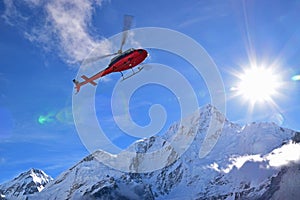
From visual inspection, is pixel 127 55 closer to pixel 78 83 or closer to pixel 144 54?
pixel 144 54

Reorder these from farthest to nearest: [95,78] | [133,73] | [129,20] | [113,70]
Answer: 1. [95,78]
2. [113,70]
3. [133,73]
4. [129,20]

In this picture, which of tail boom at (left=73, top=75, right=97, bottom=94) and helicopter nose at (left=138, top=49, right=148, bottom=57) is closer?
Answer: helicopter nose at (left=138, top=49, right=148, bottom=57)

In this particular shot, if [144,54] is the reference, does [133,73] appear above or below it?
below

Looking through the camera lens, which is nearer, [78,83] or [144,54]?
[144,54]

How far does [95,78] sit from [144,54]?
15185mm

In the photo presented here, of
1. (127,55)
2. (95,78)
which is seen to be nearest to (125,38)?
(127,55)

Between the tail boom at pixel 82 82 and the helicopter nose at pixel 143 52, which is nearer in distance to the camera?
the helicopter nose at pixel 143 52

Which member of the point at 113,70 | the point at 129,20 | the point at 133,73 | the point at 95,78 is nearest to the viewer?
the point at 129,20

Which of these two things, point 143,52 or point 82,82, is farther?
point 82,82

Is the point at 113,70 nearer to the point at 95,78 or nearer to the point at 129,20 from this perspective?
the point at 95,78

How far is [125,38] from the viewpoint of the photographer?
2913 inches

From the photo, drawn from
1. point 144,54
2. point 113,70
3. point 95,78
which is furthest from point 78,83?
point 144,54

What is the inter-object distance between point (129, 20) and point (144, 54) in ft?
43.1

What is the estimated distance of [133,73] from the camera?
73.6 m
